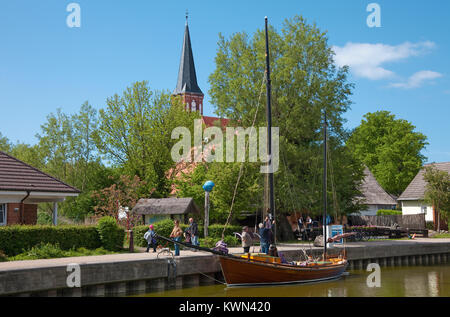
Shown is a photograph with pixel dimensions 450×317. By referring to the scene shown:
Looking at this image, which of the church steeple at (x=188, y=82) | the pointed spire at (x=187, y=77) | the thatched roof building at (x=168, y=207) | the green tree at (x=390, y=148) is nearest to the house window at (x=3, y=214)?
the thatched roof building at (x=168, y=207)

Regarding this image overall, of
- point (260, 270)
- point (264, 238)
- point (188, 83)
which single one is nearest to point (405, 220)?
point (264, 238)

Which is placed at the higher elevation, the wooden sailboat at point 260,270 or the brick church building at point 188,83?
the brick church building at point 188,83

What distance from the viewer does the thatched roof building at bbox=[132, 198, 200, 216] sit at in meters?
33.0

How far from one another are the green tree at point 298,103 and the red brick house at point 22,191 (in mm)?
13063

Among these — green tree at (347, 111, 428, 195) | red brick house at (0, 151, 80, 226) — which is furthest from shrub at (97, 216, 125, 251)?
green tree at (347, 111, 428, 195)

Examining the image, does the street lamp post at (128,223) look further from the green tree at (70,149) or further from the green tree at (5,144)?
the green tree at (5,144)

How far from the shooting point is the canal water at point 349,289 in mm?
20859

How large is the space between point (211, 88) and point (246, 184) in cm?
914

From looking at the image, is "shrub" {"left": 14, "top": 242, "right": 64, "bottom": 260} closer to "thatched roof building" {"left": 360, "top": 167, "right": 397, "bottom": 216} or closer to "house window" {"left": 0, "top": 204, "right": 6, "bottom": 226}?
"house window" {"left": 0, "top": 204, "right": 6, "bottom": 226}

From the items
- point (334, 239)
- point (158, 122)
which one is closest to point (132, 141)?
point (158, 122)

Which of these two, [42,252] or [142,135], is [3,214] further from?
[142,135]

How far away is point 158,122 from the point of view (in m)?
50.9

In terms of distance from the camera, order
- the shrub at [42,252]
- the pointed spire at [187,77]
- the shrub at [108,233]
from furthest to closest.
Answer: the pointed spire at [187,77] < the shrub at [108,233] < the shrub at [42,252]
